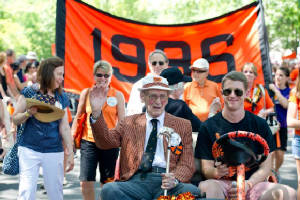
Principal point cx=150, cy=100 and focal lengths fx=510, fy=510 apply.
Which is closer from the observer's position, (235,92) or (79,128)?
(235,92)

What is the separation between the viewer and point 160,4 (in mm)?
28766

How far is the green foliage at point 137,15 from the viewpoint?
24.7m

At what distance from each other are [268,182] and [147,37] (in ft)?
15.2

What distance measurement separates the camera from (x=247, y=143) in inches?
178

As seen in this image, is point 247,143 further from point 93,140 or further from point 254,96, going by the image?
point 254,96

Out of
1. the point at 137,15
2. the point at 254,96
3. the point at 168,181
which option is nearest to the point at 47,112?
the point at 168,181

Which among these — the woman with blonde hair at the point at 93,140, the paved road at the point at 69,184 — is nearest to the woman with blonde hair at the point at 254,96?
the woman with blonde hair at the point at 93,140

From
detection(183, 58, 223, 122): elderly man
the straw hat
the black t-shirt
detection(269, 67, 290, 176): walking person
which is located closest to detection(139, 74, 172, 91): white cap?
the black t-shirt

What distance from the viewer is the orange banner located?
328 inches

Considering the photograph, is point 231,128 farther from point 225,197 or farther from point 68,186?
point 68,186

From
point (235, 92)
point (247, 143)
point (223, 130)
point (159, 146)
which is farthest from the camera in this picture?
point (159, 146)

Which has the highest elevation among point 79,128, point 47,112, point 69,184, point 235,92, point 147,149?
point 235,92

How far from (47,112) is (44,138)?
11.2 inches

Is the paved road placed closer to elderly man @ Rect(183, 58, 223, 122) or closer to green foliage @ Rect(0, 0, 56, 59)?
elderly man @ Rect(183, 58, 223, 122)
